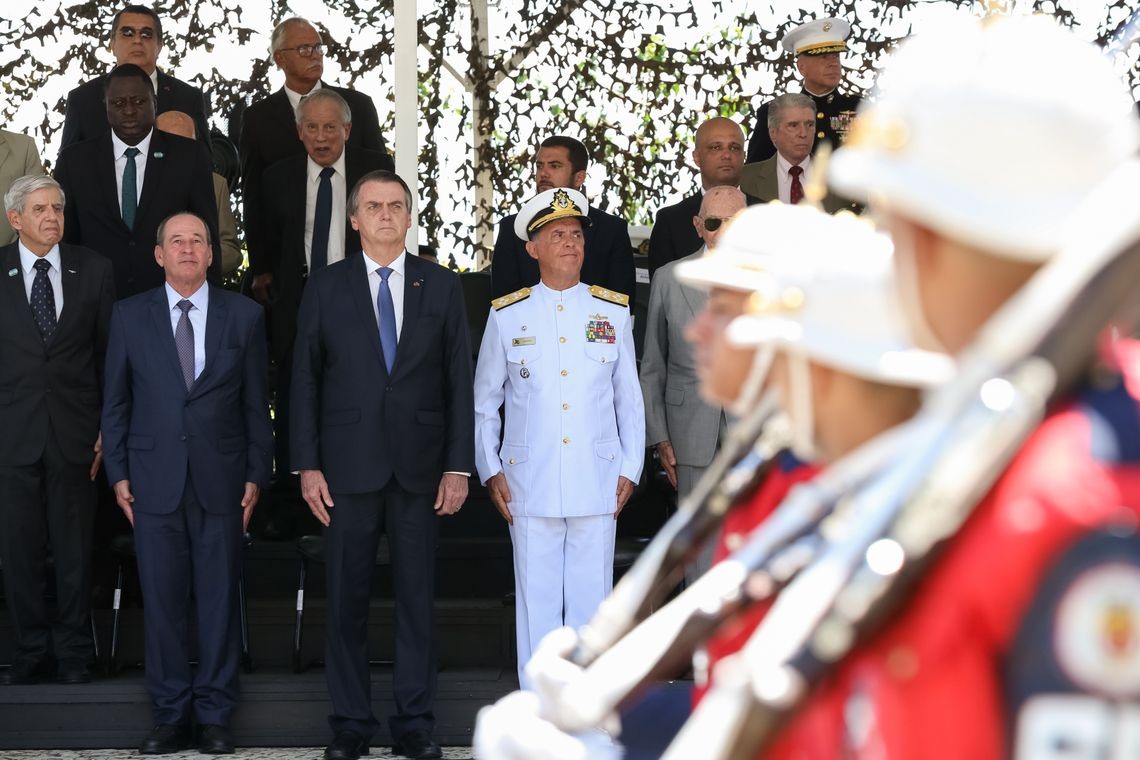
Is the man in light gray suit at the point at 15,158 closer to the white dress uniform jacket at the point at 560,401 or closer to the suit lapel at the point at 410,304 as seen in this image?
the suit lapel at the point at 410,304

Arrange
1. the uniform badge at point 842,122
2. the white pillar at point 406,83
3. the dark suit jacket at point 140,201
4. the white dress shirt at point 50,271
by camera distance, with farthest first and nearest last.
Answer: the uniform badge at point 842,122 → the white pillar at point 406,83 → the dark suit jacket at point 140,201 → the white dress shirt at point 50,271

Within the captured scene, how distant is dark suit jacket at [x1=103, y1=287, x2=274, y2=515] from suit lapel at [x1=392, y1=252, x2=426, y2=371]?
0.56 m

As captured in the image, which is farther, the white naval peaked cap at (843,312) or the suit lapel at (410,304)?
the suit lapel at (410,304)

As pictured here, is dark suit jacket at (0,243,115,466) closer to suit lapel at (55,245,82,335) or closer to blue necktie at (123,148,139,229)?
suit lapel at (55,245,82,335)

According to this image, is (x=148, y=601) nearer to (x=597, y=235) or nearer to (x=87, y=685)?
(x=87, y=685)

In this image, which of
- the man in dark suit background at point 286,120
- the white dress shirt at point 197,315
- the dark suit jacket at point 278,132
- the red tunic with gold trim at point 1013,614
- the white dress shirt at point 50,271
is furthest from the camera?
the dark suit jacket at point 278,132

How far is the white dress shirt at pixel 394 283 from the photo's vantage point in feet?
17.8

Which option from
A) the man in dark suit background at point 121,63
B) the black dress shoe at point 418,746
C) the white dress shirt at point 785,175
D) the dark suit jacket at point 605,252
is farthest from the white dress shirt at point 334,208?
the black dress shoe at point 418,746

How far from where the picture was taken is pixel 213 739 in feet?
17.5

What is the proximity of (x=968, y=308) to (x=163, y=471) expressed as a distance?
4478mm

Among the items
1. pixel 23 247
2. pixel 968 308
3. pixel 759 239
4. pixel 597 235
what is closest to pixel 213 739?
pixel 23 247

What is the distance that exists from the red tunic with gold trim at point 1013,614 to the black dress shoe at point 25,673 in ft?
16.4

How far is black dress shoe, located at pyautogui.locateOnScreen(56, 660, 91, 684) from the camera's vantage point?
5652mm

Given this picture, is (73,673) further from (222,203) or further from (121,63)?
(121,63)
